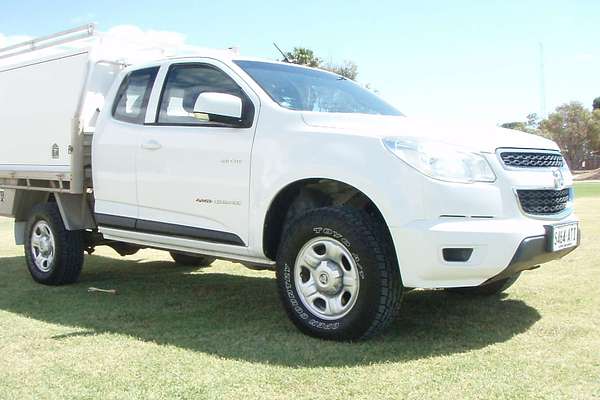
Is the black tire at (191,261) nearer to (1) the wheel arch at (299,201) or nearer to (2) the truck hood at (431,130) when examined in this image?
(1) the wheel arch at (299,201)

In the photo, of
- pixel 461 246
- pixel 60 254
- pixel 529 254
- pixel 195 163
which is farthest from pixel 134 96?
pixel 529 254

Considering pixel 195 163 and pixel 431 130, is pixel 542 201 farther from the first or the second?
pixel 195 163

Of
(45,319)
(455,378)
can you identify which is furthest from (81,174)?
(455,378)

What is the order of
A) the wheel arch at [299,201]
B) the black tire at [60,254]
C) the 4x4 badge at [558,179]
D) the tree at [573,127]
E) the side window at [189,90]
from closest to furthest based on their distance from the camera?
1. the 4x4 badge at [558,179]
2. the wheel arch at [299,201]
3. the side window at [189,90]
4. the black tire at [60,254]
5. the tree at [573,127]

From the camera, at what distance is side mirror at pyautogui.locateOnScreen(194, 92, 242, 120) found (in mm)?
4617

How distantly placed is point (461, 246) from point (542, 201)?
2.47 feet

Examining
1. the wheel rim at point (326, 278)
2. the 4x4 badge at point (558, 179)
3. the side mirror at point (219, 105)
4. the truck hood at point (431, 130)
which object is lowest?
the wheel rim at point (326, 278)

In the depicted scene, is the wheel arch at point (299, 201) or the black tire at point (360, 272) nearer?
Result: the black tire at point (360, 272)

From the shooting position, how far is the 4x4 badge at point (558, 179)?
4.35m

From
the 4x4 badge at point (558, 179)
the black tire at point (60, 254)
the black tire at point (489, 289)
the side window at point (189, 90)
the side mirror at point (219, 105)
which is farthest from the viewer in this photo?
the black tire at point (60, 254)

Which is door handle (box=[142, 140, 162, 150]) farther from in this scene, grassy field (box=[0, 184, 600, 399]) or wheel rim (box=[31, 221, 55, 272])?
wheel rim (box=[31, 221, 55, 272])

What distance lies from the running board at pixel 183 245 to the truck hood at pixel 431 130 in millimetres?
1113

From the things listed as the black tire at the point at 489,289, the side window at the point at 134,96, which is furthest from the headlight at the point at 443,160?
the side window at the point at 134,96

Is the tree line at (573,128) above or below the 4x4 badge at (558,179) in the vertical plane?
above
